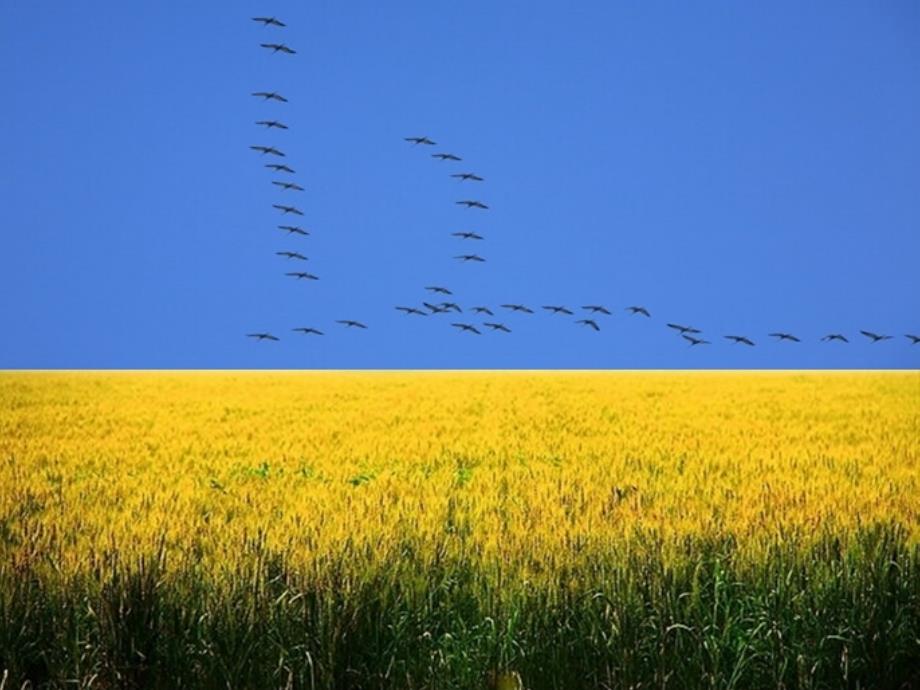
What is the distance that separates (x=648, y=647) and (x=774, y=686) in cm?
69

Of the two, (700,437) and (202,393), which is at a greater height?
(202,393)

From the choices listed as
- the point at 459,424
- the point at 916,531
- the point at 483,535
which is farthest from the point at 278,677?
the point at 459,424

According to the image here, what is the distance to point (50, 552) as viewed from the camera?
7.64 meters

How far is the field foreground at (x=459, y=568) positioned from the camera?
5594 mm

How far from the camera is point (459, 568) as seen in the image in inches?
266

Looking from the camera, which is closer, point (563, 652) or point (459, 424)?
point (563, 652)

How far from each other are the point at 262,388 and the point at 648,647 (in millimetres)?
33162

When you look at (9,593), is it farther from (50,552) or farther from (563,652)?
(563,652)

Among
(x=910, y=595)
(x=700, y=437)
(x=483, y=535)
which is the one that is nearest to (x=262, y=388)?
(x=700, y=437)

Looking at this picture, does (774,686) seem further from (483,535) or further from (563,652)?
(483,535)

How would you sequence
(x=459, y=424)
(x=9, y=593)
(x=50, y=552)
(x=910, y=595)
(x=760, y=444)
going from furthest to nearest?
(x=459, y=424), (x=760, y=444), (x=50, y=552), (x=910, y=595), (x=9, y=593)

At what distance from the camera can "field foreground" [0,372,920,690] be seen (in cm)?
559

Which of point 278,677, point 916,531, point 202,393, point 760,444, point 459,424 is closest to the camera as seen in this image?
point 278,677

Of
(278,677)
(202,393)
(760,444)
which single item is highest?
(202,393)
